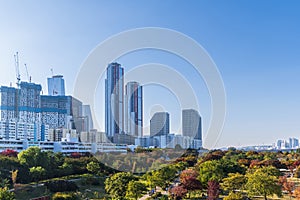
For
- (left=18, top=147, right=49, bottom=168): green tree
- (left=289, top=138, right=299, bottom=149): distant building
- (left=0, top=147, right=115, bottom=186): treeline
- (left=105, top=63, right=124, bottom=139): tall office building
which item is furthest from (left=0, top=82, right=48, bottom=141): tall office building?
(left=289, top=138, right=299, bottom=149): distant building

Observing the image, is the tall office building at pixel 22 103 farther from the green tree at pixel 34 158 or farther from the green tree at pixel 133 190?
the green tree at pixel 133 190

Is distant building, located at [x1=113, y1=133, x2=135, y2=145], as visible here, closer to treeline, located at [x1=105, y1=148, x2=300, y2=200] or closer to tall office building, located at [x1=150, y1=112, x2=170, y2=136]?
tall office building, located at [x1=150, y1=112, x2=170, y2=136]

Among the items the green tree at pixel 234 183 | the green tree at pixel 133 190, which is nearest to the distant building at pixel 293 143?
the green tree at pixel 234 183

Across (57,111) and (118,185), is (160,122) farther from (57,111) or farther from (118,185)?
(57,111)

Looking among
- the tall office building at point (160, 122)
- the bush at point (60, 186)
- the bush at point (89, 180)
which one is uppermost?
the tall office building at point (160, 122)

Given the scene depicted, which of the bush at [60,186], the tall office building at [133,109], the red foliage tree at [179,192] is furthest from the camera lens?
the tall office building at [133,109]
